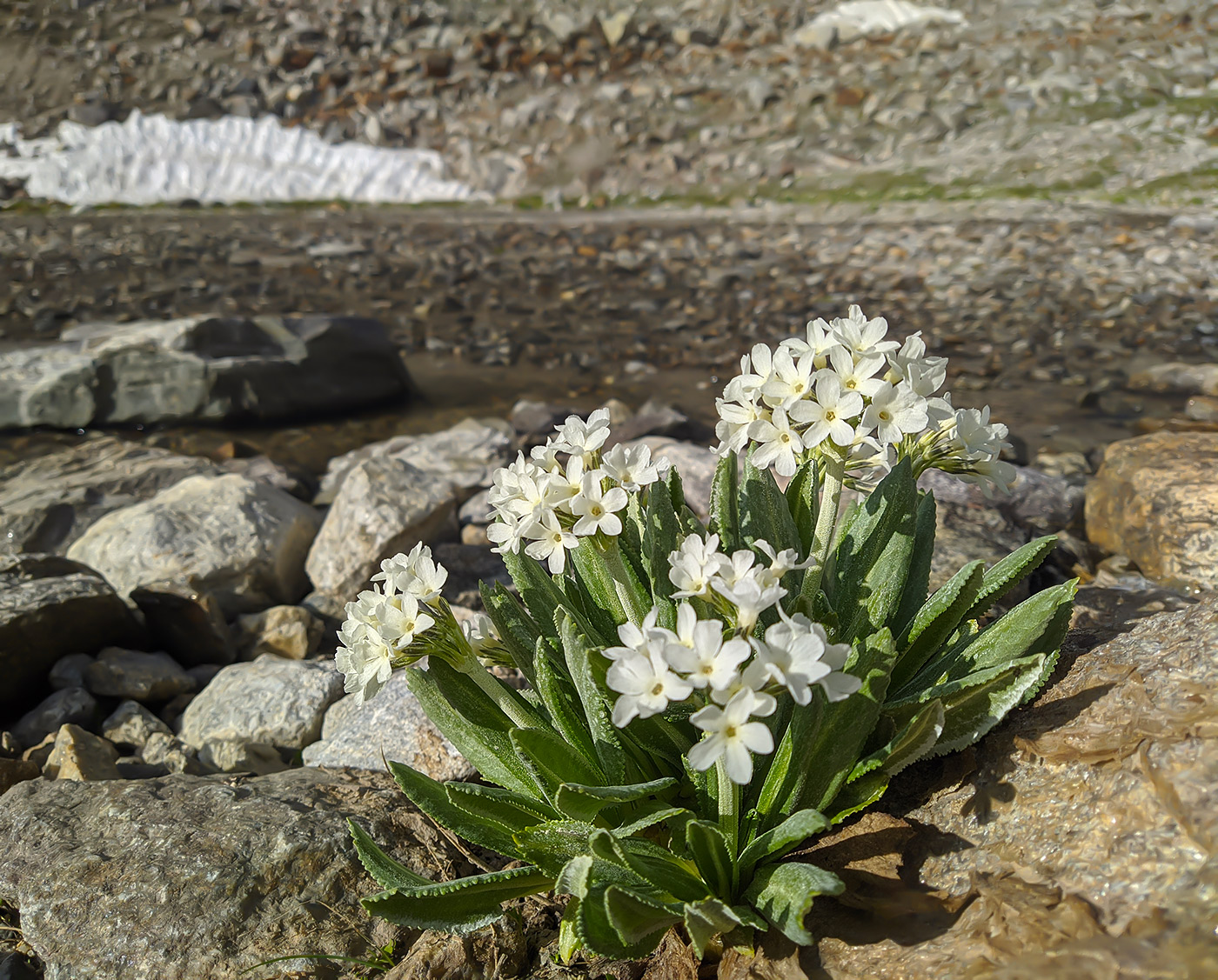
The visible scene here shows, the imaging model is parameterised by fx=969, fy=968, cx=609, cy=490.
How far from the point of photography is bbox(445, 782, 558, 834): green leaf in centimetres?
289

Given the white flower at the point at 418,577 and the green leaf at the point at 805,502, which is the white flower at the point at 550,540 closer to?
the white flower at the point at 418,577

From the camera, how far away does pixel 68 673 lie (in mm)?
5070

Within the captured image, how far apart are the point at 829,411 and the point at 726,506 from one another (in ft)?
2.51

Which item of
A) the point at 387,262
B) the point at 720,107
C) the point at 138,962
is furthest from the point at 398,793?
the point at 720,107

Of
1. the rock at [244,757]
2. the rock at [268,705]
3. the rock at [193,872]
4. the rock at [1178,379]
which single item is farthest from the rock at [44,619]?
the rock at [1178,379]

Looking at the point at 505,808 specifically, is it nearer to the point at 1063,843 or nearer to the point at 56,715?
the point at 1063,843

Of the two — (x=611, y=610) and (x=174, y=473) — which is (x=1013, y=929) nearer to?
(x=611, y=610)

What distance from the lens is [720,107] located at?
22828 millimetres

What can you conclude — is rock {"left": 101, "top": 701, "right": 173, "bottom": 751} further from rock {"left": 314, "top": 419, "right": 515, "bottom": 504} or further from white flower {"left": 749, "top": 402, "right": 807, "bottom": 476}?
white flower {"left": 749, "top": 402, "right": 807, "bottom": 476}

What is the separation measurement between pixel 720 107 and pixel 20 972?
22779mm

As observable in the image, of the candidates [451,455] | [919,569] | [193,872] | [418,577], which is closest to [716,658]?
[418,577]

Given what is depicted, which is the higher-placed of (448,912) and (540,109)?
(448,912)

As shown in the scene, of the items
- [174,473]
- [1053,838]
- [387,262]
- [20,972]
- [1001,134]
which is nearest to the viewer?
[1053,838]

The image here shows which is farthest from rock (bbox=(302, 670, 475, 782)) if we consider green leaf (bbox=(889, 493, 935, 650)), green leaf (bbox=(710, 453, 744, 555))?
green leaf (bbox=(889, 493, 935, 650))
